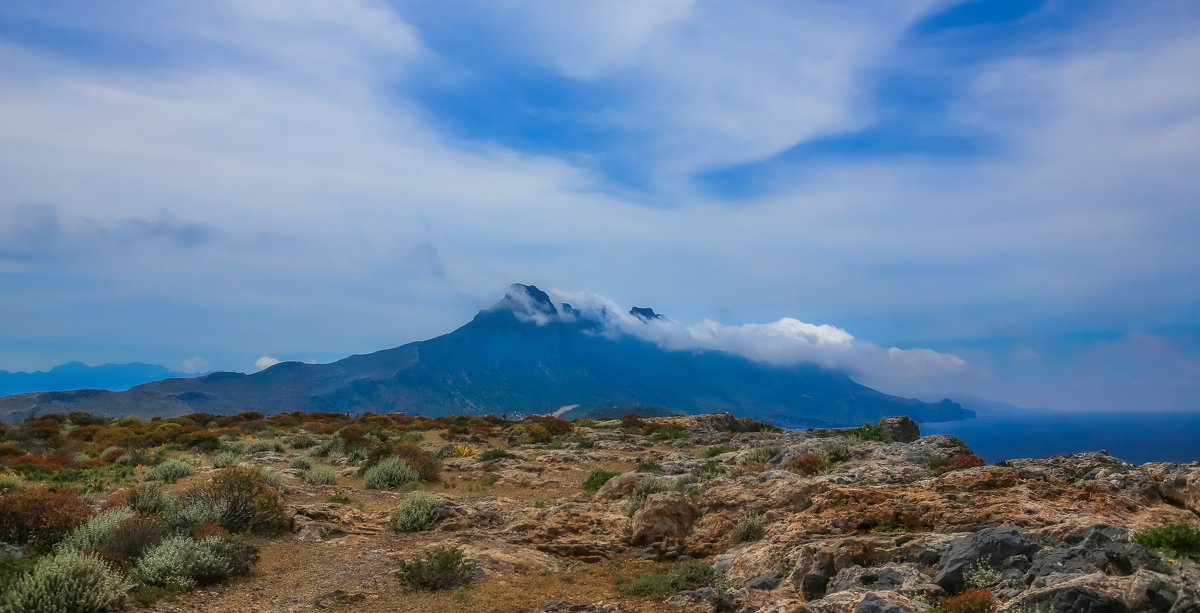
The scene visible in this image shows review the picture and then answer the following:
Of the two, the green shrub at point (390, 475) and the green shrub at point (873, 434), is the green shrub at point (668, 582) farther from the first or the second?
the green shrub at point (873, 434)

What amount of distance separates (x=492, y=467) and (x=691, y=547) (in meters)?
14.5

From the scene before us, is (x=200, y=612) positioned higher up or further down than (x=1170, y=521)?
further down

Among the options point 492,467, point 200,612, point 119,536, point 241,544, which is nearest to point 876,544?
point 200,612

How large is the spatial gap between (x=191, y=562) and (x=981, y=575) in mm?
13075

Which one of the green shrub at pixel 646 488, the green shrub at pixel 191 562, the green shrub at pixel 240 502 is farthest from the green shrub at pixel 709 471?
the green shrub at pixel 191 562

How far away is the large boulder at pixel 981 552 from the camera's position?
30.1 ft

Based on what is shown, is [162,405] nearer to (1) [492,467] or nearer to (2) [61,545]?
(1) [492,467]

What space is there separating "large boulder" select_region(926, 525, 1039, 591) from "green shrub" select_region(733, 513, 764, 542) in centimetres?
515

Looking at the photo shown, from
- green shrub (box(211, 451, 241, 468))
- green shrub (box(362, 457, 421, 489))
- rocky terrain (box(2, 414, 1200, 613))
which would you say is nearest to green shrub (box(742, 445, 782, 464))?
rocky terrain (box(2, 414, 1200, 613))

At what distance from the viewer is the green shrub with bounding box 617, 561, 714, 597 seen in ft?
41.2

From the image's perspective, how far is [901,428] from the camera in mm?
34500

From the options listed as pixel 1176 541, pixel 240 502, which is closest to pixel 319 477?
pixel 240 502

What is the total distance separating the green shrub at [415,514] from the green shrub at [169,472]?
10876 millimetres

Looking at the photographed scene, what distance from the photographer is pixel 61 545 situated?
12.9 meters
